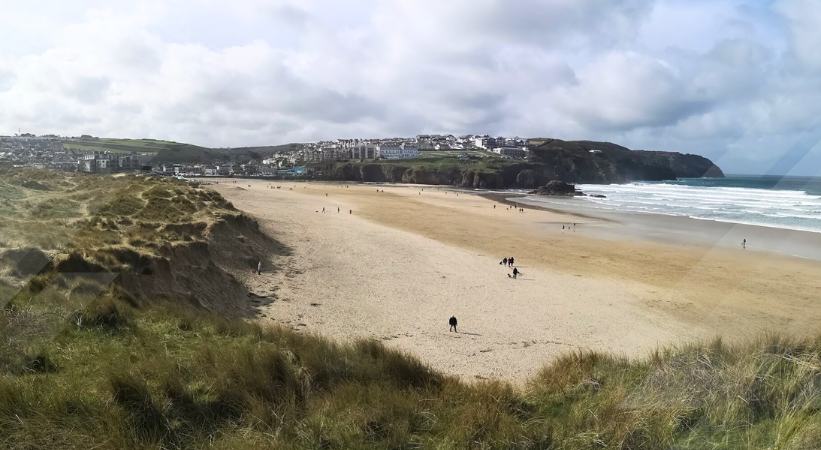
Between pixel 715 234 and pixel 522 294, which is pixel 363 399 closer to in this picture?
pixel 522 294

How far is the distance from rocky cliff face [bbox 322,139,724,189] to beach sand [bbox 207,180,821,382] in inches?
2917

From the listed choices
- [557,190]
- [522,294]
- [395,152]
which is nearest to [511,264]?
[522,294]

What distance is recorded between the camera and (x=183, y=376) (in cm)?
418

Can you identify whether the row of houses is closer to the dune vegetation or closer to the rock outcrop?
the dune vegetation

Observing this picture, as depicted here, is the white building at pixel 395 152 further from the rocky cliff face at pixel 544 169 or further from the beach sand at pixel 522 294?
the beach sand at pixel 522 294

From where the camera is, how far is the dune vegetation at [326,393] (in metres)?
3.33

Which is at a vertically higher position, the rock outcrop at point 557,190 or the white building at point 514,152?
the white building at point 514,152

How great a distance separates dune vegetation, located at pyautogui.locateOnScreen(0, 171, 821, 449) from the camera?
10.9 feet

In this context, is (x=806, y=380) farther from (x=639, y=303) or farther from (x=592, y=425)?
(x=639, y=303)

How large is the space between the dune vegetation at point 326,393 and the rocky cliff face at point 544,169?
95.2 metres

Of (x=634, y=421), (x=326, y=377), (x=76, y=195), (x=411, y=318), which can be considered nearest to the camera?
(x=634, y=421)

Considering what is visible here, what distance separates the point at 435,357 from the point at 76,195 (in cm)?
1898

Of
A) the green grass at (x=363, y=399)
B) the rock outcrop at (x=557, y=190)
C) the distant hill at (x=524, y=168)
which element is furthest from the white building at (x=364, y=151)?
the green grass at (x=363, y=399)

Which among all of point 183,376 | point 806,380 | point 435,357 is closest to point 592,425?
point 806,380
